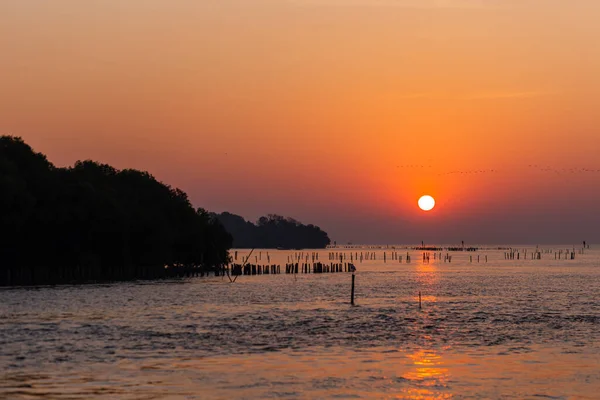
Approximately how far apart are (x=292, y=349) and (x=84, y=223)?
72.3 metres

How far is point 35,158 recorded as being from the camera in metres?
115

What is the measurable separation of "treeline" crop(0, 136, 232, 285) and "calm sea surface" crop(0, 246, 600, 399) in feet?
51.2

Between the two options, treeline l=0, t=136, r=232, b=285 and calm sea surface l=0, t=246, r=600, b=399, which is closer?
calm sea surface l=0, t=246, r=600, b=399

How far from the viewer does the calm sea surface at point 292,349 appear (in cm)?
3425

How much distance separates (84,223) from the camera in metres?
114

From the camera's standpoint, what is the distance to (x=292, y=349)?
46875 mm

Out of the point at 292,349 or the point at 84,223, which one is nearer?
the point at 292,349

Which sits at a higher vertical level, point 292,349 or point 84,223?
point 84,223

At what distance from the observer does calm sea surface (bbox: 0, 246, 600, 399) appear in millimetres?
34250

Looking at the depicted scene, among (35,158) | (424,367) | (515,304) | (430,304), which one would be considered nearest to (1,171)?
(35,158)

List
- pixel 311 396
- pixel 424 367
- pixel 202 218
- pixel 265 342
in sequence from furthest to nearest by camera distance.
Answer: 1. pixel 202 218
2. pixel 265 342
3. pixel 424 367
4. pixel 311 396

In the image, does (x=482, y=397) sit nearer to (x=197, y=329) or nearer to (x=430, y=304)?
(x=197, y=329)

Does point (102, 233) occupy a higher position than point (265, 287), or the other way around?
point (102, 233)

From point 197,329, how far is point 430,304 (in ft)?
115
